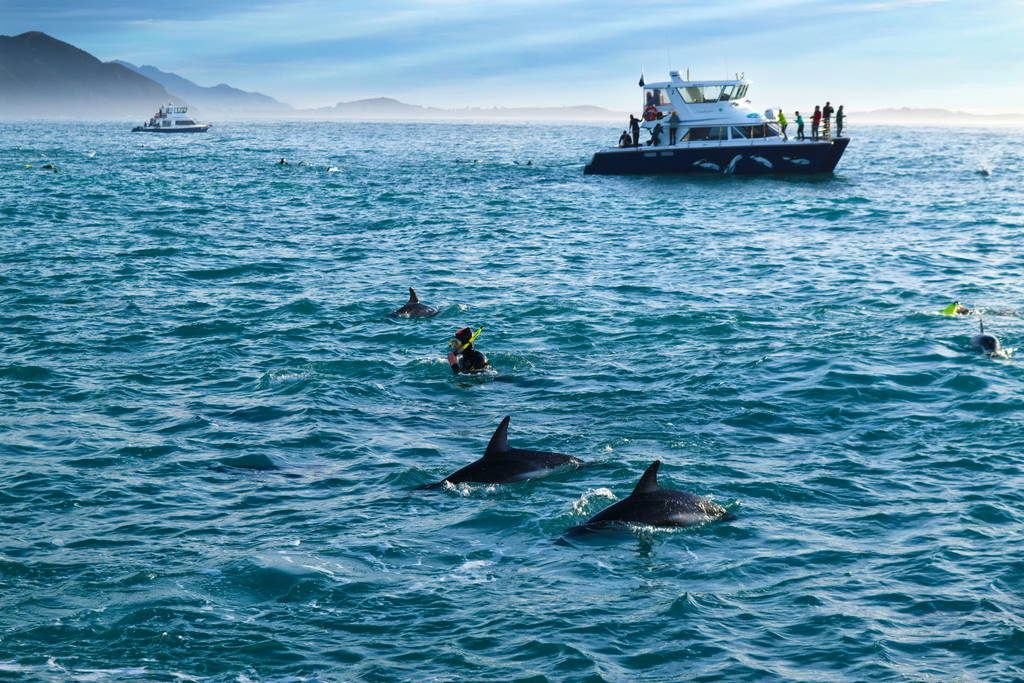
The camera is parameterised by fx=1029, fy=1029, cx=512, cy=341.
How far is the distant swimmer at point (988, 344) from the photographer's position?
778 inches

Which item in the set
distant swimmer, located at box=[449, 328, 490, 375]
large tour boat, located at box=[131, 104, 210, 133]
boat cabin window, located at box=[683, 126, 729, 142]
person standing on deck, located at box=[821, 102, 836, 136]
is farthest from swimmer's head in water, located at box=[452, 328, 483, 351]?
large tour boat, located at box=[131, 104, 210, 133]

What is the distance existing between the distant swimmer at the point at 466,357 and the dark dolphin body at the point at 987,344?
9677mm

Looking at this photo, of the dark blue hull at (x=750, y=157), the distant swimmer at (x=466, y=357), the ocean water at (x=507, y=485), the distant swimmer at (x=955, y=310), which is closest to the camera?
the ocean water at (x=507, y=485)

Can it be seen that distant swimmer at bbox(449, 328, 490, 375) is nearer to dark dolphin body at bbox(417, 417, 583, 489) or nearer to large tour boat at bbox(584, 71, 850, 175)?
dark dolphin body at bbox(417, 417, 583, 489)

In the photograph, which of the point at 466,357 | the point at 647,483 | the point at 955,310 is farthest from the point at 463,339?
the point at 955,310

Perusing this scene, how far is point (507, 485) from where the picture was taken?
1348cm

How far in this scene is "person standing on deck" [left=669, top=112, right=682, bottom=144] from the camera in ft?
203

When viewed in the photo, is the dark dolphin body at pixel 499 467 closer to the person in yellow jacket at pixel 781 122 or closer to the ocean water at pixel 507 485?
the ocean water at pixel 507 485

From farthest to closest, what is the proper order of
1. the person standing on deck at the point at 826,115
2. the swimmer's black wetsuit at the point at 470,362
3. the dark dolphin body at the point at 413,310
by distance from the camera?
1. the person standing on deck at the point at 826,115
2. the dark dolphin body at the point at 413,310
3. the swimmer's black wetsuit at the point at 470,362

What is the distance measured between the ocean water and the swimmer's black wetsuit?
29 centimetres

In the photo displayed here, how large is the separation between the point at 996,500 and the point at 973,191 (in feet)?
164

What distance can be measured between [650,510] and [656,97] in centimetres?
5457

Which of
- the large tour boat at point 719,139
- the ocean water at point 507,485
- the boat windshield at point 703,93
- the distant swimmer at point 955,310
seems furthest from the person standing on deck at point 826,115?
the distant swimmer at point 955,310

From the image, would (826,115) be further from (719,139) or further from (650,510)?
(650,510)
